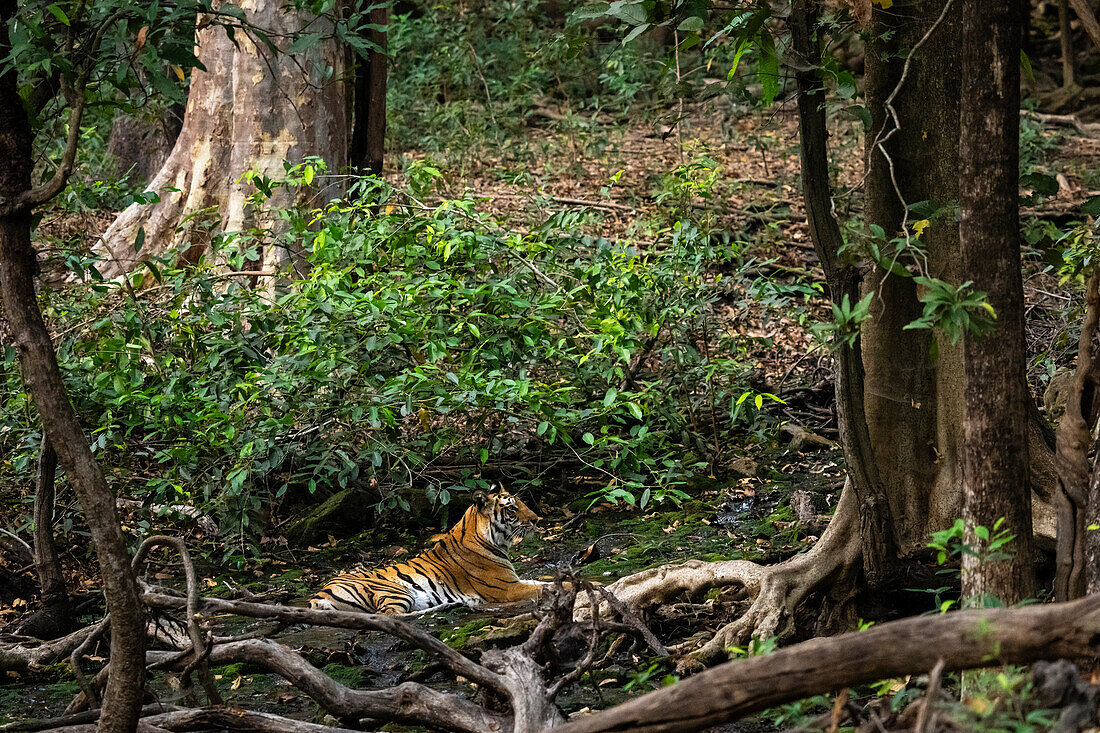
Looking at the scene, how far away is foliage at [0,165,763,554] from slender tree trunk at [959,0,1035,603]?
2897 millimetres

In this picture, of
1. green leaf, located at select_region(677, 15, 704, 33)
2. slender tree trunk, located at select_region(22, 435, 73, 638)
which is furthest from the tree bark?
slender tree trunk, located at select_region(22, 435, 73, 638)

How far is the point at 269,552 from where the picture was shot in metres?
6.61

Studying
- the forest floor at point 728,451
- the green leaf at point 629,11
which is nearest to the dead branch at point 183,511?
the forest floor at point 728,451

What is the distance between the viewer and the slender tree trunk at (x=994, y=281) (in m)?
3.14

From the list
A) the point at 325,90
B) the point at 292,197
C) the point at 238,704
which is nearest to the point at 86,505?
the point at 238,704

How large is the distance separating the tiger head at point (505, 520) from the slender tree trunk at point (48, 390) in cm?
339

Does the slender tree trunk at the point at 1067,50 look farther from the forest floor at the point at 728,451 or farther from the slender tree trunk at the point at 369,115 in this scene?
the slender tree trunk at the point at 369,115

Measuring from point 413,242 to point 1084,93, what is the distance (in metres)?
12.0

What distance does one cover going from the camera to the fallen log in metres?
2.23

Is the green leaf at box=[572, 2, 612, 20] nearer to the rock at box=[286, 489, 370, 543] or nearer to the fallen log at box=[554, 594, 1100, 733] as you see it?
the fallen log at box=[554, 594, 1100, 733]

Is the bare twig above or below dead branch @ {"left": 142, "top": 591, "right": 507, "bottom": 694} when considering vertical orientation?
above

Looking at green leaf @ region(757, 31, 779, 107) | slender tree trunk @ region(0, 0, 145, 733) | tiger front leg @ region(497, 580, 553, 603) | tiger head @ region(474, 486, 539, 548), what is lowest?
tiger front leg @ region(497, 580, 553, 603)

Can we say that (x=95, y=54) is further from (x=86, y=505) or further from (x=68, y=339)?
(x=68, y=339)

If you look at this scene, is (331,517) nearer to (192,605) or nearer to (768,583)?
(768,583)
